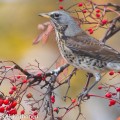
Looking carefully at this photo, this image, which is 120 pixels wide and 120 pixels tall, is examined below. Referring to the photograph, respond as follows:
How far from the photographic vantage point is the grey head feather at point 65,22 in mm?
3848

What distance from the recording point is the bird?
382 centimetres

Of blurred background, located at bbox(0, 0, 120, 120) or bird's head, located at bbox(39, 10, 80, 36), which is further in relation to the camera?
blurred background, located at bbox(0, 0, 120, 120)

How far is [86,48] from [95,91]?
2.18 metres

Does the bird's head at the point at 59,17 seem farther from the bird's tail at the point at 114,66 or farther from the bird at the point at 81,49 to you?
the bird's tail at the point at 114,66

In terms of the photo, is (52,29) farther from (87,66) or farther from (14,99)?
(14,99)

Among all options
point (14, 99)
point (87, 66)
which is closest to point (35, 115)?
point (14, 99)

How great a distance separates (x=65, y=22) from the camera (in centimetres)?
395

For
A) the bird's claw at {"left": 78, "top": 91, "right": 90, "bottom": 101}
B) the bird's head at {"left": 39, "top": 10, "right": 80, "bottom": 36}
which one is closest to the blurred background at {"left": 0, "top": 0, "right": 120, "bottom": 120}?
the bird's head at {"left": 39, "top": 10, "right": 80, "bottom": 36}

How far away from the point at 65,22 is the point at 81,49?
0.24m

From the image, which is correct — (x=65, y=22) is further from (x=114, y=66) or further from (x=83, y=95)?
(x=83, y=95)

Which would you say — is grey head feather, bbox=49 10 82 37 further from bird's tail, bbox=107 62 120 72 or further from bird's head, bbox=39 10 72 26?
bird's tail, bbox=107 62 120 72

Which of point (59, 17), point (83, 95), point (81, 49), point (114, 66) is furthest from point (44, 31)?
point (83, 95)

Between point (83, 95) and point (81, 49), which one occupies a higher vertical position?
point (81, 49)

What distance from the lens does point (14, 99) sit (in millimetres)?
3170
